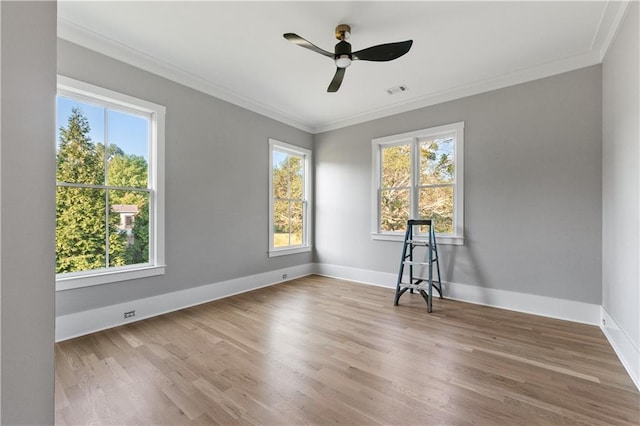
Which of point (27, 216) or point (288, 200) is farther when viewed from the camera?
point (288, 200)

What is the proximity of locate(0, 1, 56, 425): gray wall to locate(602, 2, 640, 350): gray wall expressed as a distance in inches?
123

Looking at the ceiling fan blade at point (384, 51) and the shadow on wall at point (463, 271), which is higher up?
the ceiling fan blade at point (384, 51)

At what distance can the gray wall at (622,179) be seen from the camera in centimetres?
203

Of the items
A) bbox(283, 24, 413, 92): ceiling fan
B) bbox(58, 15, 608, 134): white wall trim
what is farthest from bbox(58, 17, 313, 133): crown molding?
bbox(283, 24, 413, 92): ceiling fan

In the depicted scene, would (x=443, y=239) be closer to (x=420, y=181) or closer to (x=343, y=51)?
(x=420, y=181)

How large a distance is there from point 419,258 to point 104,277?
3878mm

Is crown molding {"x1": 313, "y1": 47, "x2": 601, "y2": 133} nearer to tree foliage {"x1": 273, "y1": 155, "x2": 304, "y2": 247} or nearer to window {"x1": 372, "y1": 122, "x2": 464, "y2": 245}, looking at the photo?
window {"x1": 372, "y1": 122, "x2": 464, "y2": 245}

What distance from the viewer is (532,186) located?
130 inches

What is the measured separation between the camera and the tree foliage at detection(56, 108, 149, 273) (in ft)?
8.57

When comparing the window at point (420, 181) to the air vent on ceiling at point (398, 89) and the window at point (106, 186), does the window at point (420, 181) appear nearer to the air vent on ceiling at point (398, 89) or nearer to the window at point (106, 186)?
the air vent on ceiling at point (398, 89)

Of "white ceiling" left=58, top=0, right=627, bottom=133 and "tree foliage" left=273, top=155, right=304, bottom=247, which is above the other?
"white ceiling" left=58, top=0, right=627, bottom=133

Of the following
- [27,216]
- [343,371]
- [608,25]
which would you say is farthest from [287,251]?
[608,25]

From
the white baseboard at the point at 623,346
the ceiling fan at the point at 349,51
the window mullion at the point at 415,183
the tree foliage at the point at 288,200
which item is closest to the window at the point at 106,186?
the tree foliage at the point at 288,200

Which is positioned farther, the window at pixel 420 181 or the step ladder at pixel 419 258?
the window at pixel 420 181
